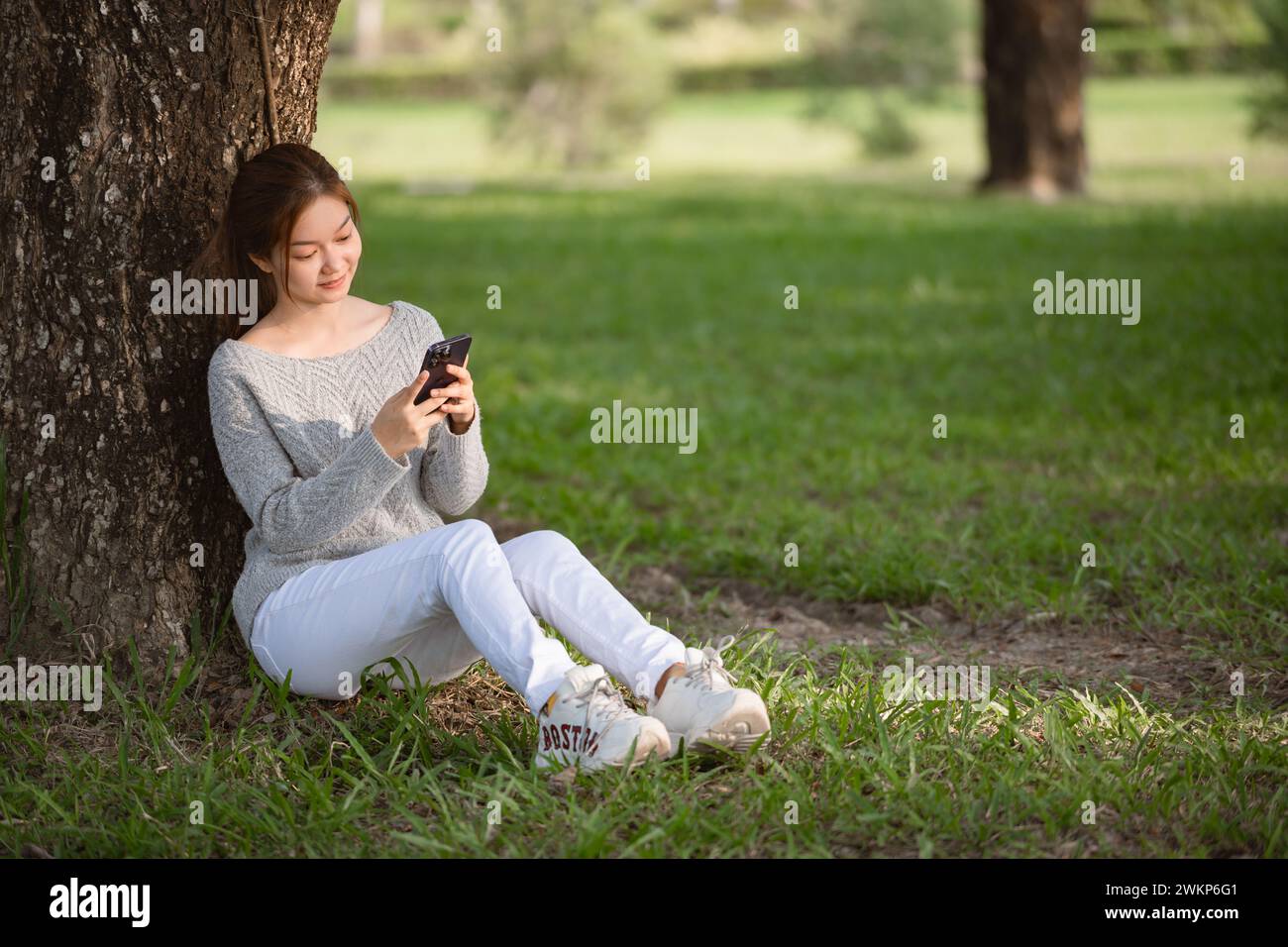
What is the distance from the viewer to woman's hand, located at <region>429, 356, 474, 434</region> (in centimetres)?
304

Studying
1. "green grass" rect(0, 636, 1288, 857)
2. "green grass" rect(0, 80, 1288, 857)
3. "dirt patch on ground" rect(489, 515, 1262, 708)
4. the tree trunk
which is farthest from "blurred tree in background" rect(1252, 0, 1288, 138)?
"green grass" rect(0, 636, 1288, 857)

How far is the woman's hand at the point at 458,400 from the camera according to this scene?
3.04m

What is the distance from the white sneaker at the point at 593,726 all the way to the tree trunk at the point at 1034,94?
13.0 m

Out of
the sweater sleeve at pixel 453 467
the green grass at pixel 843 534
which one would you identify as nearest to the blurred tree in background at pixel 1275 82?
the green grass at pixel 843 534

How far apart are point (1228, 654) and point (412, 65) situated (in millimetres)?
35591

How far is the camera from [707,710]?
2.89 metres

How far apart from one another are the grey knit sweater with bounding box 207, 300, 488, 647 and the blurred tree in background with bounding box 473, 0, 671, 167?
1914 centimetres

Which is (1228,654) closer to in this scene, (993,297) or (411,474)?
(411,474)

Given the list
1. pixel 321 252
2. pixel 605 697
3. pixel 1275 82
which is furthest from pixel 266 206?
pixel 1275 82

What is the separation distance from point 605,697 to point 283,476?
0.90 m

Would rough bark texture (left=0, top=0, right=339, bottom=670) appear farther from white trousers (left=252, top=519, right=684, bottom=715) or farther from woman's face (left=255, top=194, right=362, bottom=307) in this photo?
white trousers (left=252, top=519, right=684, bottom=715)

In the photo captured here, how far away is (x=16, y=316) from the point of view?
10.8 feet

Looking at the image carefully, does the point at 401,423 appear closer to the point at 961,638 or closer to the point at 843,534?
the point at 961,638
